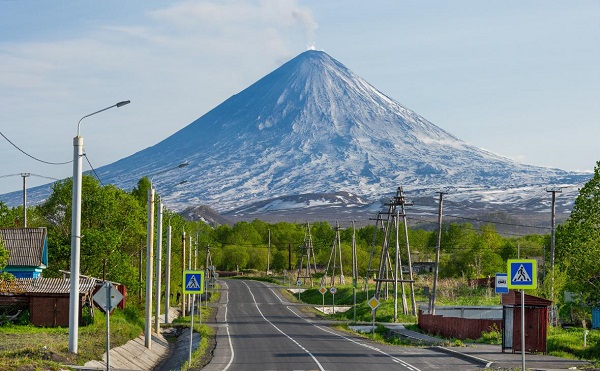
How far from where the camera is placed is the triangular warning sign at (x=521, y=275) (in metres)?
23.5

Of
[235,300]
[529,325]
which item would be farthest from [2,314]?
[235,300]

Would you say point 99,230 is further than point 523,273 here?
Yes

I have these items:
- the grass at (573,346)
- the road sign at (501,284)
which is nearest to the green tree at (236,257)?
the grass at (573,346)

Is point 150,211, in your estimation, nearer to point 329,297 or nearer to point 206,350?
point 206,350

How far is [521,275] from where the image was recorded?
23.6 m

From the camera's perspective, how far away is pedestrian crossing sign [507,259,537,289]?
23.5 meters

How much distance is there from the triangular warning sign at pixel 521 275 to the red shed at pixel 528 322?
13.9 meters

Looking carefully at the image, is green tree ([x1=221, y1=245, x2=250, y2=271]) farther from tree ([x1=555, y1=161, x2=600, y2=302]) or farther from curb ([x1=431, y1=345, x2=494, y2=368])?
curb ([x1=431, y1=345, x2=494, y2=368])

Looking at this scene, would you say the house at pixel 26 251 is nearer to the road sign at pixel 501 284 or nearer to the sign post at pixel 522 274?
the road sign at pixel 501 284

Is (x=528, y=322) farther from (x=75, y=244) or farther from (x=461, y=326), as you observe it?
(x=75, y=244)

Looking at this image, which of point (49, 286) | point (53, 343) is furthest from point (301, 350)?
point (49, 286)

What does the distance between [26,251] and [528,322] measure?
26794mm

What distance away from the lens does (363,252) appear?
142625mm

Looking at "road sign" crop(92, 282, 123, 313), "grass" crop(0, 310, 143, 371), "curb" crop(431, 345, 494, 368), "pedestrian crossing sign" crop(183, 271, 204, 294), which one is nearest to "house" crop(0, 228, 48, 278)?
"grass" crop(0, 310, 143, 371)
